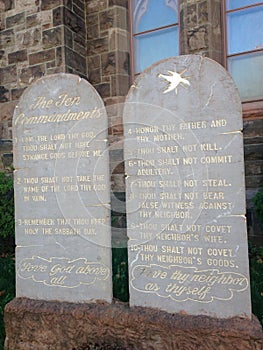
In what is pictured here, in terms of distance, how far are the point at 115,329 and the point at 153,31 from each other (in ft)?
15.4

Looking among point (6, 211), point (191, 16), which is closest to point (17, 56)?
point (6, 211)

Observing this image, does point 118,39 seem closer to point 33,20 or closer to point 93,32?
point 93,32

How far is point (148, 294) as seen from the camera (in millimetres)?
2461

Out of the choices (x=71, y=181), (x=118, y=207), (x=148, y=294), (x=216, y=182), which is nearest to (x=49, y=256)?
(x=71, y=181)

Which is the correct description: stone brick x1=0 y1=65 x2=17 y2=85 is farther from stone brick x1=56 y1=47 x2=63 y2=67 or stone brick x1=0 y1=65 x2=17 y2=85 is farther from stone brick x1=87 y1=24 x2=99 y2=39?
stone brick x1=87 y1=24 x2=99 y2=39

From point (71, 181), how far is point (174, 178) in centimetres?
81

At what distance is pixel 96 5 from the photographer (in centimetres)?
571

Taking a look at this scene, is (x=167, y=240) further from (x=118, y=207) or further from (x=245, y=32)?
(x=245, y=32)

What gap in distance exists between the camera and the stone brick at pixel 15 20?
5.69 m

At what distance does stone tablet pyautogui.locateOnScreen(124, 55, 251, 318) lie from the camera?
89.5 inches

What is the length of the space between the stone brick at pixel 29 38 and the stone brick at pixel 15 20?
197mm

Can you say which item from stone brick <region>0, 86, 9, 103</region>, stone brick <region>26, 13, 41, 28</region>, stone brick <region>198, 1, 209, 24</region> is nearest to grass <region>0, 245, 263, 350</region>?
stone brick <region>0, 86, 9, 103</region>

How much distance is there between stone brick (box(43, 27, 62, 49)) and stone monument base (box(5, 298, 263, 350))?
4104 mm

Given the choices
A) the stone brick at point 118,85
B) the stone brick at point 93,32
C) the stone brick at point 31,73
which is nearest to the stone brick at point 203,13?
the stone brick at point 118,85
